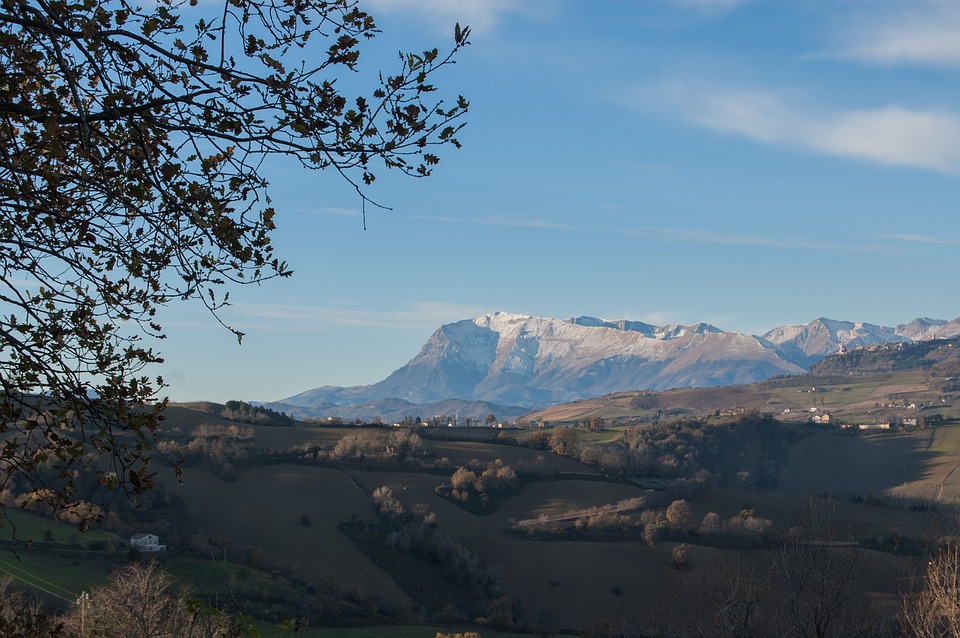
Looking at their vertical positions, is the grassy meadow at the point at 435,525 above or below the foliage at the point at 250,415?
below

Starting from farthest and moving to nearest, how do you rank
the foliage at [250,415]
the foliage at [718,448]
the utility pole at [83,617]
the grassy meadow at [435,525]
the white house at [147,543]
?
the foliage at [718,448] → the foliage at [250,415] → the white house at [147,543] → the grassy meadow at [435,525] → the utility pole at [83,617]

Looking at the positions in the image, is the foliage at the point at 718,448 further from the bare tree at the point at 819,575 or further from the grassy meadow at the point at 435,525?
the bare tree at the point at 819,575

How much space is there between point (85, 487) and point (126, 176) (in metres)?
58.7

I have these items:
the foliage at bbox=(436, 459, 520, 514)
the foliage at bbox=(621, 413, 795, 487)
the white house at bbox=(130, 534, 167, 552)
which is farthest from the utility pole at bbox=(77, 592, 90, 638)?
the foliage at bbox=(621, 413, 795, 487)

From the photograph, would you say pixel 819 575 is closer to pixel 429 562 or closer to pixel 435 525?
pixel 429 562

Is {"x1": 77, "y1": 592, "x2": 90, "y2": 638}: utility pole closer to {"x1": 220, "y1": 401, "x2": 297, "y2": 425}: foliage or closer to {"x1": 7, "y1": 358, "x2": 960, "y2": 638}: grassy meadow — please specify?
{"x1": 7, "y1": 358, "x2": 960, "y2": 638}: grassy meadow

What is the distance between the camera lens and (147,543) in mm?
53781

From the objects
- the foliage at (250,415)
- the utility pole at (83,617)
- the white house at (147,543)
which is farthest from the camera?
the foliage at (250,415)

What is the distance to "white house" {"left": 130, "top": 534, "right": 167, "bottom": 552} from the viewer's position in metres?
53.0

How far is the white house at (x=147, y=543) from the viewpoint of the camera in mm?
53031

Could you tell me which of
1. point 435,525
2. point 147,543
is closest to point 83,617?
point 147,543

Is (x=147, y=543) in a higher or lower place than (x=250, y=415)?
lower

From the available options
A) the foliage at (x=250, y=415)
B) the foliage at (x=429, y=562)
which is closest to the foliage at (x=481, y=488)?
the foliage at (x=429, y=562)

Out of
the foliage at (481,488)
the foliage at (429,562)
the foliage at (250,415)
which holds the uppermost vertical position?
the foliage at (250,415)
